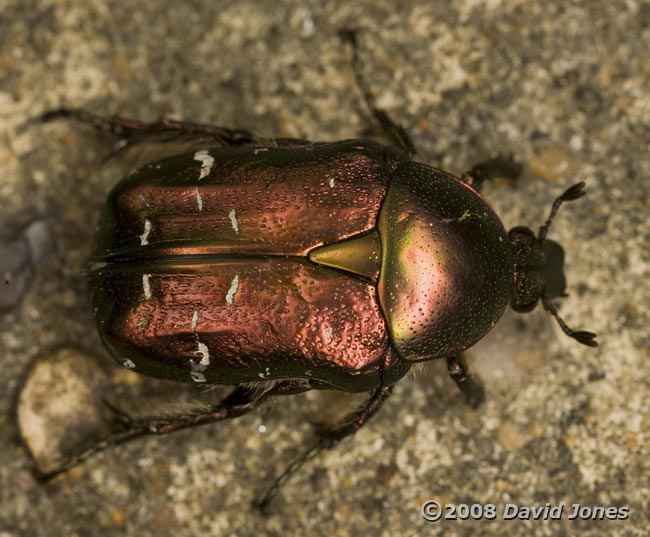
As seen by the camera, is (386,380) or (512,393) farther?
(512,393)

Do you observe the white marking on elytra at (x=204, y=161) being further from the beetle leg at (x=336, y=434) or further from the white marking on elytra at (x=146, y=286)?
the beetle leg at (x=336, y=434)

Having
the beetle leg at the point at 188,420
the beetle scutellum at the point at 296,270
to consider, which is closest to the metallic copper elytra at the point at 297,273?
the beetle scutellum at the point at 296,270

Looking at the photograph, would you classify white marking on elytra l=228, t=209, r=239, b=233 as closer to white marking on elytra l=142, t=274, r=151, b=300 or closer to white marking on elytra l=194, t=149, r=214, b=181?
white marking on elytra l=194, t=149, r=214, b=181

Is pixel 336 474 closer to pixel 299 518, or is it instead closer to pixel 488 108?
pixel 299 518

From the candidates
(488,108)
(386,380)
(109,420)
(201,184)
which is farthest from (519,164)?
(109,420)

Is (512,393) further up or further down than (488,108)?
further down

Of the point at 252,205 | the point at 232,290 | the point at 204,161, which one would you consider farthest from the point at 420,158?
the point at 232,290

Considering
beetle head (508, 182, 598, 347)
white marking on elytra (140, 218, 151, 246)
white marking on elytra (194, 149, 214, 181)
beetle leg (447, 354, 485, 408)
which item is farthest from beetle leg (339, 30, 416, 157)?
white marking on elytra (140, 218, 151, 246)

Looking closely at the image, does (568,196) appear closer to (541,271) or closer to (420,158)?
(541,271)
